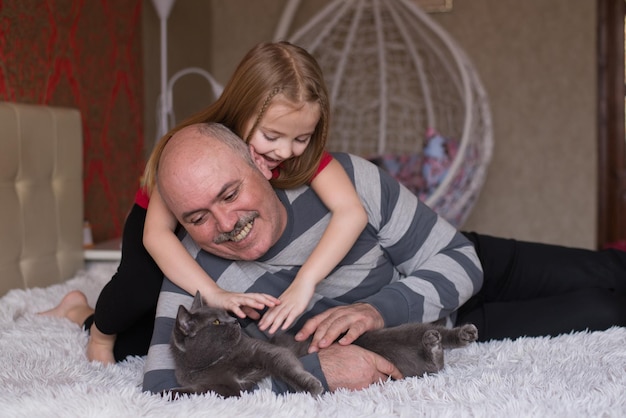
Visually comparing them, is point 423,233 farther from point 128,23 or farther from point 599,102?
point 599,102

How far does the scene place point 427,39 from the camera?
168 inches

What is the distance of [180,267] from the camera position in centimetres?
153

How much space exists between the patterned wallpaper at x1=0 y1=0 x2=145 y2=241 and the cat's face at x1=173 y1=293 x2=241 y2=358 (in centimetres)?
144

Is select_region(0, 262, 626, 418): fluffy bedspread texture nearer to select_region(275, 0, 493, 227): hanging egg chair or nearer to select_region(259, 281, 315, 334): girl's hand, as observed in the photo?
select_region(259, 281, 315, 334): girl's hand

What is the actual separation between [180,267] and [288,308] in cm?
27

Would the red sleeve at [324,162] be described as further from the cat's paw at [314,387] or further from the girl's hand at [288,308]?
the cat's paw at [314,387]

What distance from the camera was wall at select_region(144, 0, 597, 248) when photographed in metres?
4.71

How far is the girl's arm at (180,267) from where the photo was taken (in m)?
1.43

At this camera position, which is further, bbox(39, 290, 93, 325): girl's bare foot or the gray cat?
bbox(39, 290, 93, 325): girl's bare foot

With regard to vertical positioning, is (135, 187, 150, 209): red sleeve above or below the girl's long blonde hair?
below

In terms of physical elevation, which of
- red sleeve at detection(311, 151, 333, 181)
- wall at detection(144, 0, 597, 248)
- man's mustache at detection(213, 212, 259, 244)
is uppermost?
red sleeve at detection(311, 151, 333, 181)

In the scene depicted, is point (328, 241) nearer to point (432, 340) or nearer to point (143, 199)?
point (432, 340)

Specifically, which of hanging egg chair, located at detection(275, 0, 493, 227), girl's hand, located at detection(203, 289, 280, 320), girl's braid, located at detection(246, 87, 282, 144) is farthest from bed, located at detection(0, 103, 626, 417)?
hanging egg chair, located at detection(275, 0, 493, 227)

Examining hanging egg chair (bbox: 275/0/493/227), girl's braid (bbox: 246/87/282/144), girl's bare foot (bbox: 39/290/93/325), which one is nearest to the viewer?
girl's braid (bbox: 246/87/282/144)
